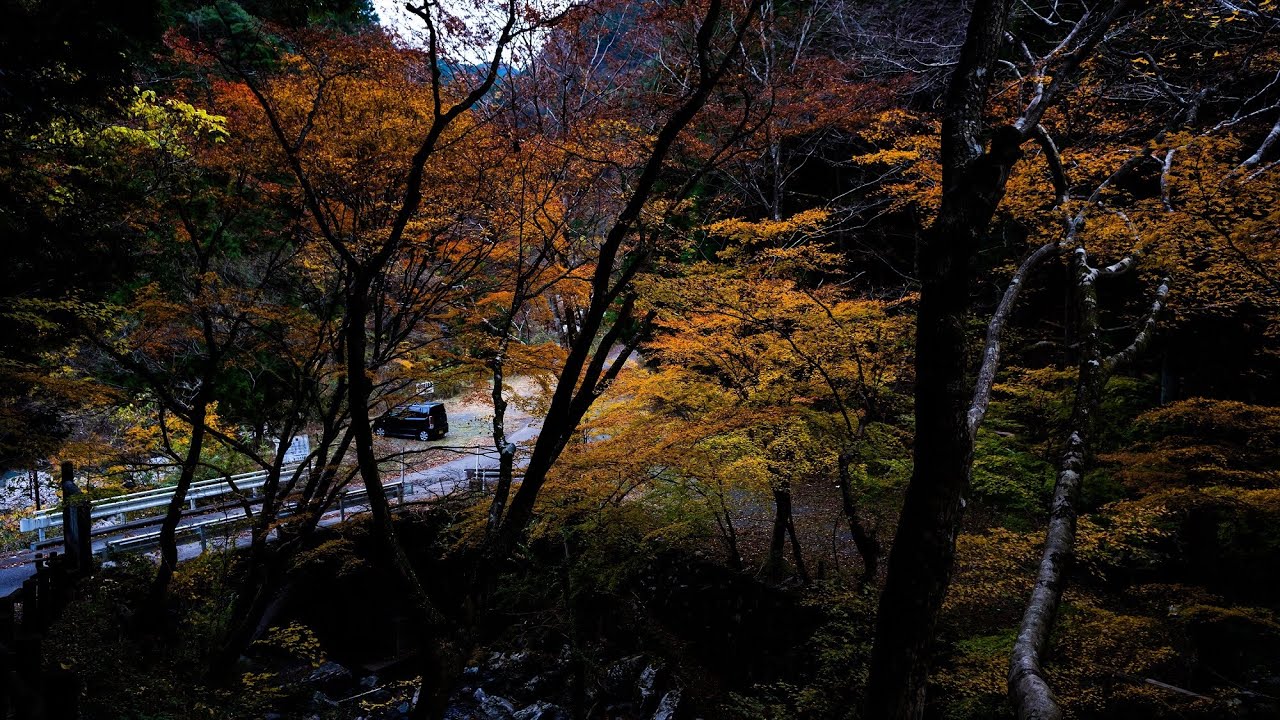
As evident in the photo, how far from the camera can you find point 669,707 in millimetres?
9711

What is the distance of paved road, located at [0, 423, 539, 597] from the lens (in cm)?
1080

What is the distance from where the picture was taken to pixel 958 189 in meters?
2.73

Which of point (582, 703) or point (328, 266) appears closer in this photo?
point (582, 703)

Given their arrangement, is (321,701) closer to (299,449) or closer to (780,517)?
(780,517)

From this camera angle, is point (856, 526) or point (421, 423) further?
point (421, 423)

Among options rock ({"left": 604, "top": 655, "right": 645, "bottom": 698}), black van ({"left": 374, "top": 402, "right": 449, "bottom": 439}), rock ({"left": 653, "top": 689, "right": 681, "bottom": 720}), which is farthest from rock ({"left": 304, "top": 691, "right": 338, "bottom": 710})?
black van ({"left": 374, "top": 402, "right": 449, "bottom": 439})

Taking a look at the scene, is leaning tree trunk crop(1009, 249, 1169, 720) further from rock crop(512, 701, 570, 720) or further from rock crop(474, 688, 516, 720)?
rock crop(474, 688, 516, 720)

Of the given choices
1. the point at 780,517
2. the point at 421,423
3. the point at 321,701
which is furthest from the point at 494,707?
the point at 421,423

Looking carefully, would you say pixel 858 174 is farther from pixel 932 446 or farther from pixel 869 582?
pixel 932 446

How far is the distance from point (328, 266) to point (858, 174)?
14.9m

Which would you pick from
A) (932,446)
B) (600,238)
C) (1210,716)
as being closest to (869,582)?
(1210,716)

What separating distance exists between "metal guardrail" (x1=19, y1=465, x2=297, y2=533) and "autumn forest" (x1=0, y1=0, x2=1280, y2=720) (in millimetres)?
127

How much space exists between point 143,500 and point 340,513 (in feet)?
13.7

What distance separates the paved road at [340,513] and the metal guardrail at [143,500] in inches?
23.3
